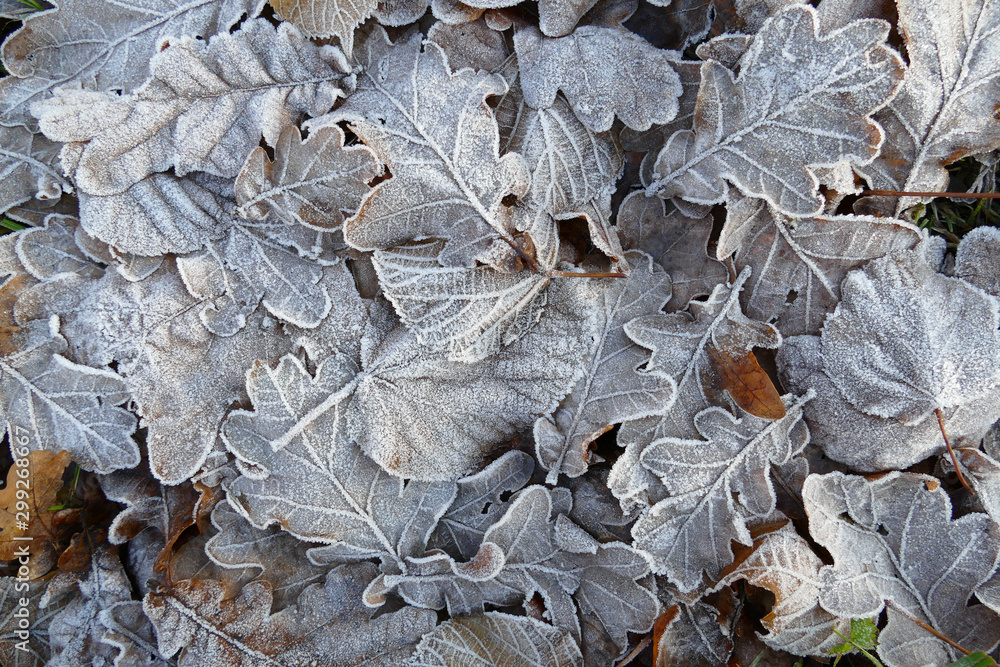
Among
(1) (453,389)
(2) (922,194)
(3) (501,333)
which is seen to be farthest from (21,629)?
(2) (922,194)

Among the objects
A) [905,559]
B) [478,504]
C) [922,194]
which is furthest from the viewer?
[478,504]

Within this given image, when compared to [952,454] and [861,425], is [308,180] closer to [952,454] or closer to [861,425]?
[861,425]

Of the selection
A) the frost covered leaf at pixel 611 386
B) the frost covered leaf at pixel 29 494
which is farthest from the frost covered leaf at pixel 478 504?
the frost covered leaf at pixel 29 494

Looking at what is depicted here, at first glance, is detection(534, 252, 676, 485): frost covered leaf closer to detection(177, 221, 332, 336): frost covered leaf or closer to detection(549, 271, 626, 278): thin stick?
detection(549, 271, 626, 278): thin stick

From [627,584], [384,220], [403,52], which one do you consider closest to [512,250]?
[384,220]

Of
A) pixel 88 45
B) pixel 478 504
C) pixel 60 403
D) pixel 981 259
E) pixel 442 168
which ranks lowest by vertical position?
pixel 478 504

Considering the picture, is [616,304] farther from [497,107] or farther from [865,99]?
[865,99]

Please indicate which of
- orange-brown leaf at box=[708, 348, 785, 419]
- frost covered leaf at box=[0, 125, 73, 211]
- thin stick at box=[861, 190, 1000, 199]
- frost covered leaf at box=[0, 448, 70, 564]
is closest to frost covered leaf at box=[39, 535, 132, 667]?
frost covered leaf at box=[0, 448, 70, 564]
